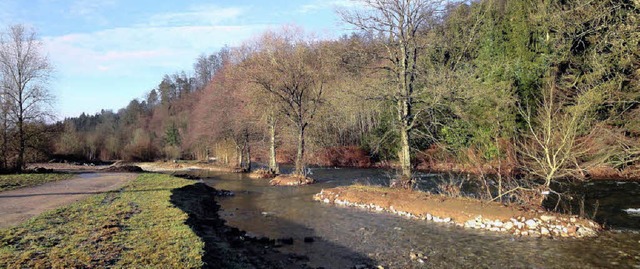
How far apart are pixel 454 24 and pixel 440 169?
52.2 feet

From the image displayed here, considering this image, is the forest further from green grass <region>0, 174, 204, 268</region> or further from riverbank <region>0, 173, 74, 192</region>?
green grass <region>0, 174, 204, 268</region>

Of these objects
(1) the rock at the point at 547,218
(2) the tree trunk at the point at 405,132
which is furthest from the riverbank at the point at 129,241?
(2) the tree trunk at the point at 405,132

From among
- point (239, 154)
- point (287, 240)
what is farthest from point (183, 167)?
point (287, 240)

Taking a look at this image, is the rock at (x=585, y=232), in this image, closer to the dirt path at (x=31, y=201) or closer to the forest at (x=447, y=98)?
the forest at (x=447, y=98)

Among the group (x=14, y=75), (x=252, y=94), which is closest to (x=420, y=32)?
(x=252, y=94)

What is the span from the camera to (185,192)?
1916 cm

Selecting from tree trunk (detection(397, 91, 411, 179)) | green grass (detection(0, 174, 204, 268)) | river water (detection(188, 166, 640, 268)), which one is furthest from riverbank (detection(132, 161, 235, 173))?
green grass (detection(0, 174, 204, 268))

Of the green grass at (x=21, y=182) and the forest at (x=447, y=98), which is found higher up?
the forest at (x=447, y=98)

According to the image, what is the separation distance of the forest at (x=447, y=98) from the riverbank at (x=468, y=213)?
1.18 meters

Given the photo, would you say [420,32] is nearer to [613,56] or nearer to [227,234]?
[613,56]

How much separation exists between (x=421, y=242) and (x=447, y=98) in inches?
339

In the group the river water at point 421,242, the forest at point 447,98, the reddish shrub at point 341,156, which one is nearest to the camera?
the river water at point 421,242

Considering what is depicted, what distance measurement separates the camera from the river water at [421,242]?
31.1 feet

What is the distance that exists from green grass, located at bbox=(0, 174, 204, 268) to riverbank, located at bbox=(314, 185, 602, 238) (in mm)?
8067
